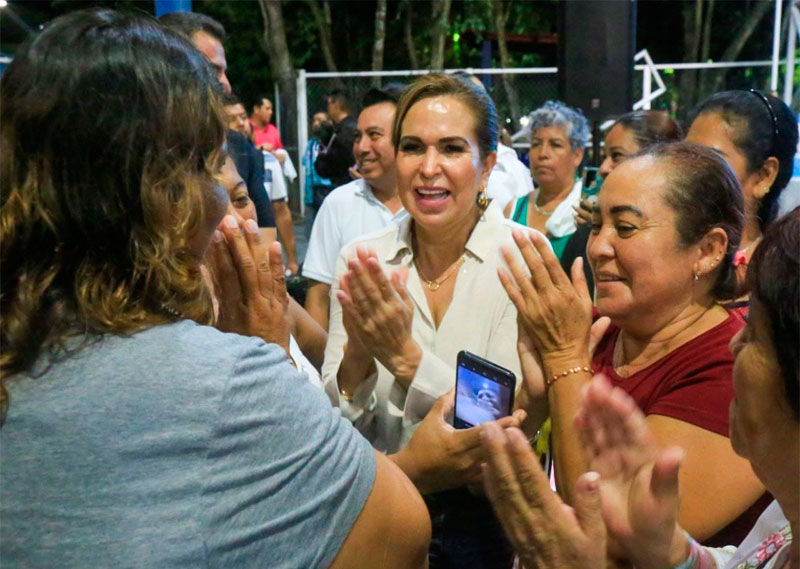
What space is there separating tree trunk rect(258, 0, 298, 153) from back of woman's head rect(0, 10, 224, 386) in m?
A: 12.5

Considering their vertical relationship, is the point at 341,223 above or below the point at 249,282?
below

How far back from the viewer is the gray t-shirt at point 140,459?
3.51 ft

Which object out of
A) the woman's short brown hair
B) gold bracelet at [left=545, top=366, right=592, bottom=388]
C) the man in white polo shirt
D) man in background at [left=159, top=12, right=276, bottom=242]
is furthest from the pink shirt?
gold bracelet at [left=545, top=366, right=592, bottom=388]

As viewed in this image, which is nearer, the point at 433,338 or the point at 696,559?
the point at 696,559

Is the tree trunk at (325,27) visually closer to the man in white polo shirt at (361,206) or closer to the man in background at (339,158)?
the man in background at (339,158)

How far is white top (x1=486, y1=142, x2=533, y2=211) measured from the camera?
17.9ft

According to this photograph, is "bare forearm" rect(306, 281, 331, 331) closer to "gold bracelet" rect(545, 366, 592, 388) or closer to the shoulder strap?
the shoulder strap

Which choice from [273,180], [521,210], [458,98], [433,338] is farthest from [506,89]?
[433,338]

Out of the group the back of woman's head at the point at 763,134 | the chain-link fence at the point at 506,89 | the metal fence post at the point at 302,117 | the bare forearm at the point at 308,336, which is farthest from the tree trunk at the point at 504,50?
the bare forearm at the point at 308,336

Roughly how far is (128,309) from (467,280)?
1.42m

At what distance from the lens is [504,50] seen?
1784cm

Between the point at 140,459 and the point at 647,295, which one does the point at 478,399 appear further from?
the point at 140,459

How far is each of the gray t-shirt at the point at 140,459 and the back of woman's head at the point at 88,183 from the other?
0.20ft

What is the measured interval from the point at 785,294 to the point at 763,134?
1883mm
